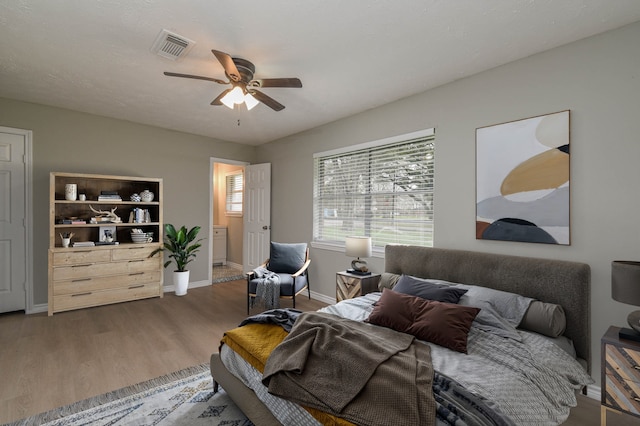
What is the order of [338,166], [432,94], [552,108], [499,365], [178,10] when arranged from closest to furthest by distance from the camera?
[499,365] < [178,10] < [552,108] < [432,94] < [338,166]

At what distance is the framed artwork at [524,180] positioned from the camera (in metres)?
2.41

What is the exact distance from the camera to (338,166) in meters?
4.48

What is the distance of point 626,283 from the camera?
1753mm

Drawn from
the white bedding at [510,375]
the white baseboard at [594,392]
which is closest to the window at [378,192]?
the white bedding at [510,375]

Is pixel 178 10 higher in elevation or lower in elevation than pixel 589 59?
higher

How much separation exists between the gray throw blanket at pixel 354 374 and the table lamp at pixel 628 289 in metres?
1.15

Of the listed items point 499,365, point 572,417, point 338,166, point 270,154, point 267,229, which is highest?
point 270,154

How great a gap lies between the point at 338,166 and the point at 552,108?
2.57 meters

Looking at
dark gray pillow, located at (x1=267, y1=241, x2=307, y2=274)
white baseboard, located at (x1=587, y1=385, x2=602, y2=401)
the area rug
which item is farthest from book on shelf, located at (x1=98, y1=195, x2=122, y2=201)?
white baseboard, located at (x1=587, y1=385, x2=602, y2=401)

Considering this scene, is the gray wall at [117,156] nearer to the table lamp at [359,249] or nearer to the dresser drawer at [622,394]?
the table lamp at [359,249]

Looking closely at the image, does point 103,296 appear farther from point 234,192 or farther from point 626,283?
point 626,283

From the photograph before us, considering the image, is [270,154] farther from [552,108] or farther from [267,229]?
[552,108]

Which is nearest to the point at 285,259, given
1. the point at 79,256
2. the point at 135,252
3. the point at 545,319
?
the point at 135,252

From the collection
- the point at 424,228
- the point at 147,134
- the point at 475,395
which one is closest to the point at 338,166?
the point at 424,228
